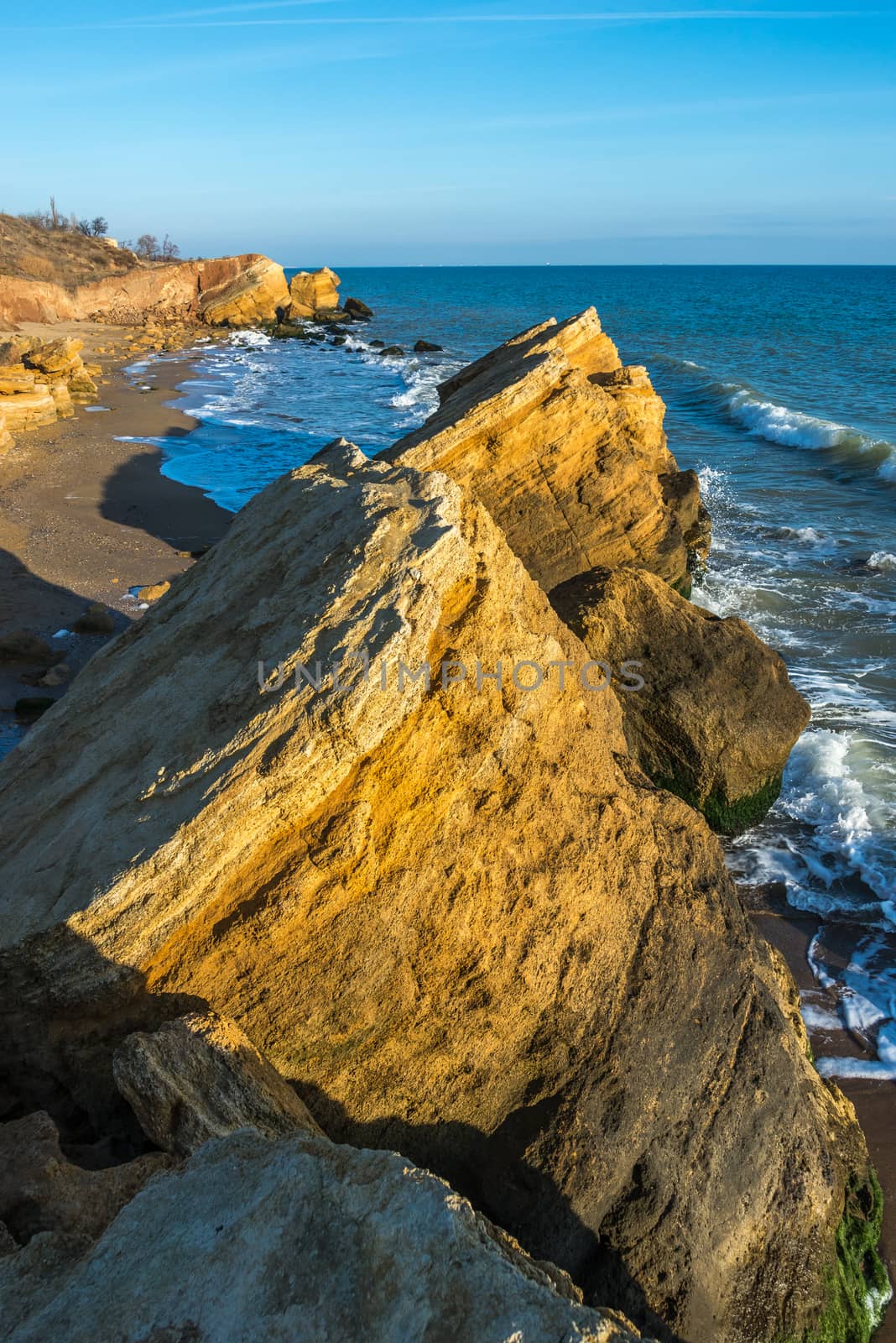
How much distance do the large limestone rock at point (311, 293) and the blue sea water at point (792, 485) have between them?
567 cm

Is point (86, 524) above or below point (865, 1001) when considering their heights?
above

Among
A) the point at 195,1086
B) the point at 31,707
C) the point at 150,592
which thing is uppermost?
the point at 195,1086

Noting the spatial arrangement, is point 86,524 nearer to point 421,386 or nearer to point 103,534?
point 103,534

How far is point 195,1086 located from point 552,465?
8.95m

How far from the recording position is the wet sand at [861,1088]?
518 cm

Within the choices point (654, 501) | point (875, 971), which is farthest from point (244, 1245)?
point (654, 501)

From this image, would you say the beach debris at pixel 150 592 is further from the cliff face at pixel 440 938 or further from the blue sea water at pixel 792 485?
the cliff face at pixel 440 938

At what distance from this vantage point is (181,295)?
5697 cm

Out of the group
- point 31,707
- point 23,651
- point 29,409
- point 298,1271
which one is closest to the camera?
point 298,1271

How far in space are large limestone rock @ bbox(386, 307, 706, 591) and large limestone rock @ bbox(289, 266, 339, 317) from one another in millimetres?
56348

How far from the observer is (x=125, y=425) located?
23.8 metres

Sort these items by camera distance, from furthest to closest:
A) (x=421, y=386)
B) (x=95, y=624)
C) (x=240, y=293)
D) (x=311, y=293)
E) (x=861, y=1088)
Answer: (x=311, y=293) < (x=240, y=293) < (x=421, y=386) < (x=95, y=624) < (x=861, y=1088)

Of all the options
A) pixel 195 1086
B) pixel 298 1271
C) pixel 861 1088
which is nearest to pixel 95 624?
pixel 195 1086

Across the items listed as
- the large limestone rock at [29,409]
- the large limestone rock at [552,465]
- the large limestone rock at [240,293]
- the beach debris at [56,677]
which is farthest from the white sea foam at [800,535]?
the large limestone rock at [240,293]
